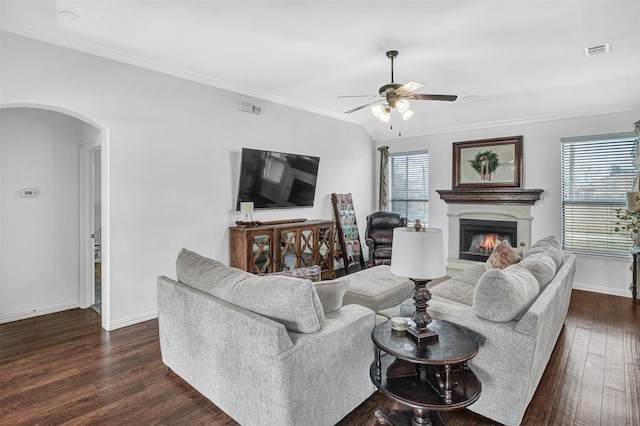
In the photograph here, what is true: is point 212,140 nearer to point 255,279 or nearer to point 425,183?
point 255,279

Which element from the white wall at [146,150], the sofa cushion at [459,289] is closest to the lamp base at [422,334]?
the sofa cushion at [459,289]

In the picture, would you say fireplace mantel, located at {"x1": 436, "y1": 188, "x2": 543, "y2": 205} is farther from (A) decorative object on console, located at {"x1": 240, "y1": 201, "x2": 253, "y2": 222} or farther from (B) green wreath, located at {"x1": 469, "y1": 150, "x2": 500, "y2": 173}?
(A) decorative object on console, located at {"x1": 240, "y1": 201, "x2": 253, "y2": 222}

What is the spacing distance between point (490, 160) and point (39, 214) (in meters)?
6.47

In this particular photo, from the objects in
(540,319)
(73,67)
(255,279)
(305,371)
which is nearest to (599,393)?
(540,319)

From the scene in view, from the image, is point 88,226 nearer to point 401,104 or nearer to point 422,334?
point 401,104

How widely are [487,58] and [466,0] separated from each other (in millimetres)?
1304

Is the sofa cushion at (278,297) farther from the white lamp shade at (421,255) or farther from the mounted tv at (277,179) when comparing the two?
the mounted tv at (277,179)

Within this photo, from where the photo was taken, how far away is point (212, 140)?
4375mm

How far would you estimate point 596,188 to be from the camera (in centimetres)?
497

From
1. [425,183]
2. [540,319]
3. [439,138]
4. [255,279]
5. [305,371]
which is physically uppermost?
[439,138]

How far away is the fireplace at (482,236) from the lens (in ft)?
18.8

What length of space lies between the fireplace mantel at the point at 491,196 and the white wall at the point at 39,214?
568cm

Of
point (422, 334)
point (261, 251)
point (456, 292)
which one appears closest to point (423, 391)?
point (422, 334)

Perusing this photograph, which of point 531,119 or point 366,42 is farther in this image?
point 531,119
